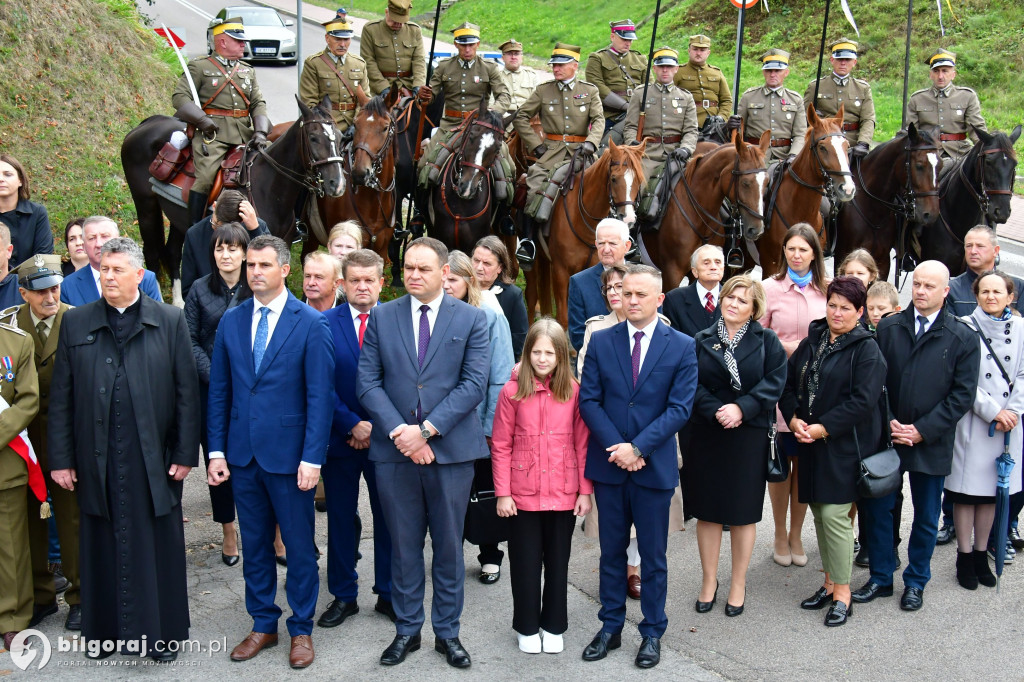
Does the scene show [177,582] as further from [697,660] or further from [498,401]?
[697,660]

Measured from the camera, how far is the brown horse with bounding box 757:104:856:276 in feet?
33.2

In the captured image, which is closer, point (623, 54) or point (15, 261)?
point (15, 261)

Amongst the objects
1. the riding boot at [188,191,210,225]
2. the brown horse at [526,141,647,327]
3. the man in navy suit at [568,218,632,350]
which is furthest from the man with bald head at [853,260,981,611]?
the riding boot at [188,191,210,225]

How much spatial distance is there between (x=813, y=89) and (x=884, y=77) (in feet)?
50.3

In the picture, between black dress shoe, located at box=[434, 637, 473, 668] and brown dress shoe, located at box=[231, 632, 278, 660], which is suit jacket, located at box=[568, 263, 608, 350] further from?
brown dress shoe, located at box=[231, 632, 278, 660]

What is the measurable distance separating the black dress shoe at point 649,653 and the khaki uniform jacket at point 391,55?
9.10 meters

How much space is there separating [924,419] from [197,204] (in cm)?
697

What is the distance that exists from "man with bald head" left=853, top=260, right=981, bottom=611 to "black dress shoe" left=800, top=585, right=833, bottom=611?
0.19m

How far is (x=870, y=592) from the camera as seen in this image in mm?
6012

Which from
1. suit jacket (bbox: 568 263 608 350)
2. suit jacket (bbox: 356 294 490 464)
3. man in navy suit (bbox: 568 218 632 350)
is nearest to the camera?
suit jacket (bbox: 356 294 490 464)

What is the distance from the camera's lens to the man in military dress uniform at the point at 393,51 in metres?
12.7

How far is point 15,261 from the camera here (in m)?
7.54

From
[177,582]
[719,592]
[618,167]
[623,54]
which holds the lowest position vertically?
[719,592]

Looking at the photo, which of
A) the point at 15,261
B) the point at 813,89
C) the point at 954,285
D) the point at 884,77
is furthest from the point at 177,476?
the point at 884,77
